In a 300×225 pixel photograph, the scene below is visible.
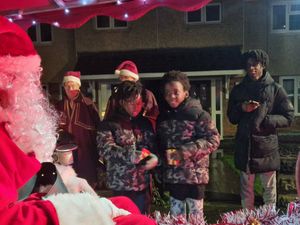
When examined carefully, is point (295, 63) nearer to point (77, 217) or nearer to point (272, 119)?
point (272, 119)

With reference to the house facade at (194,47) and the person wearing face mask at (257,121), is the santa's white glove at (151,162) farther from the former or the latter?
the person wearing face mask at (257,121)

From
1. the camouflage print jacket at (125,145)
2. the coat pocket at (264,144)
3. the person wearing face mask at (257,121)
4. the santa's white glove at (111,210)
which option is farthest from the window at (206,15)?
the santa's white glove at (111,210)

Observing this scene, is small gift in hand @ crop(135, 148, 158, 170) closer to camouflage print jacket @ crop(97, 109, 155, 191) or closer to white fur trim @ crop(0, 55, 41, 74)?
camouflage print jacket @ crop(97, 109, 155, 191)

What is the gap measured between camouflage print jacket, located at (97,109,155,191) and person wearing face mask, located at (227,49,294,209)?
592 mm

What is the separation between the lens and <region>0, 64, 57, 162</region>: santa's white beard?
4.28 feet

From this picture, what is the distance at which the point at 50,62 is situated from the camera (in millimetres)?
2553

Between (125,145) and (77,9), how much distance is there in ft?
3.07

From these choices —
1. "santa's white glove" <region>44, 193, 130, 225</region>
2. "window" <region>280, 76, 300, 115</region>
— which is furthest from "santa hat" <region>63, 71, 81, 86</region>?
"santa's white glove" <region>44, 193, 130, 225</region>

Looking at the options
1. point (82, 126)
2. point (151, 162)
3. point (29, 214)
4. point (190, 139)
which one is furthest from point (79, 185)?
point (29, 214)

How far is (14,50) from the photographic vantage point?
132cm

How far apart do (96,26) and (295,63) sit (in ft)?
4.28

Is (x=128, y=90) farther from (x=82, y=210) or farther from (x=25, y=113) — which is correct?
(x=82, y=210)

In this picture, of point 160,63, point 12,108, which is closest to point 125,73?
point 160,63

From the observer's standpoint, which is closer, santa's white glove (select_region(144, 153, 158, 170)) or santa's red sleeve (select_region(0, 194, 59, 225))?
santa's red sleeve (select_region(0, 194, 59, 225))
